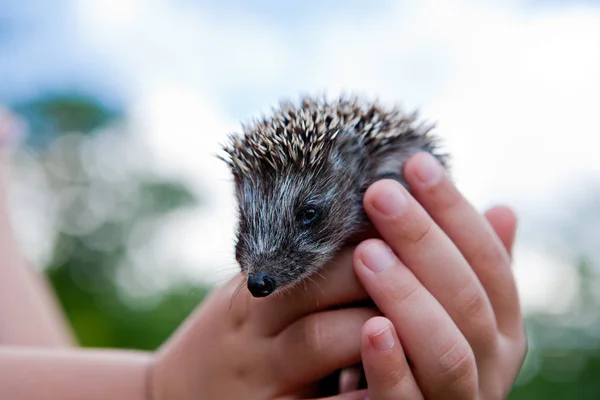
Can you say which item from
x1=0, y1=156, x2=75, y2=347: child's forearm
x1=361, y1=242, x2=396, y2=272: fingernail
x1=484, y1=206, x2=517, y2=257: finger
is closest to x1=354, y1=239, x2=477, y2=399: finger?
x1=361, y1=242, x2=396, y2=272: fingernail

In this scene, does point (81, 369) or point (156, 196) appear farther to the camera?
point (156, 196)

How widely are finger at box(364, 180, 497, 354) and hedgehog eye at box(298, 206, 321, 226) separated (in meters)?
0.24

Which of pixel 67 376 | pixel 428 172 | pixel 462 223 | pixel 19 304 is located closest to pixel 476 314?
pixel 462 223

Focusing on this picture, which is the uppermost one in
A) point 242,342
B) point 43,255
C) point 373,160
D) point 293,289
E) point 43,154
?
point 373,160

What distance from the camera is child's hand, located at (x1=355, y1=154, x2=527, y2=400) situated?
2.33 meters

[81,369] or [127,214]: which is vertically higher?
[81,369]

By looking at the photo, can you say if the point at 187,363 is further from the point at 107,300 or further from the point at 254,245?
the point at 107,300

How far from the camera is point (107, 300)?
2392 centimetres

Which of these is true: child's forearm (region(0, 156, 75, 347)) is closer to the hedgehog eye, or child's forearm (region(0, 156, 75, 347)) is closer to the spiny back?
the spiny back

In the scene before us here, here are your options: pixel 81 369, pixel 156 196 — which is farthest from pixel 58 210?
pixel 81 369

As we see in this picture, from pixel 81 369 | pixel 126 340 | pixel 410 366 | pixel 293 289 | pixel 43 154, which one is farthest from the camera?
pixel 43 154

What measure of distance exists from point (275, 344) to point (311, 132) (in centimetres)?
89

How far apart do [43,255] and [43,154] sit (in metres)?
4.20

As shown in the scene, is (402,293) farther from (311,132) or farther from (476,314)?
(311,132)
